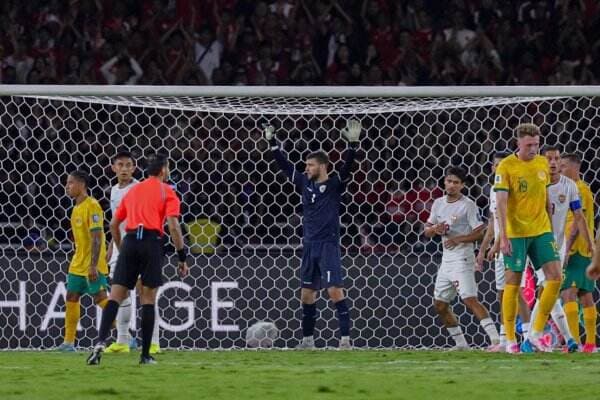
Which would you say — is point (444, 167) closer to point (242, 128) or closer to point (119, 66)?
point (242, 128)

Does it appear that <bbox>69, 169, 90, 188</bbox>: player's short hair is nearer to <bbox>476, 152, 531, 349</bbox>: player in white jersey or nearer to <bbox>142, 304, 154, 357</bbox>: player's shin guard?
<bbox>142, 304, 154, 357</bbox>: player's shin guard

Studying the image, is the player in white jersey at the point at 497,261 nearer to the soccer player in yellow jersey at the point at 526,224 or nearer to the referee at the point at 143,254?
the soccer player in yellow jersey at the point at 526,224

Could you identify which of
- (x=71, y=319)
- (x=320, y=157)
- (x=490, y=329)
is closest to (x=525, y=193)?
(x=490, y=329)

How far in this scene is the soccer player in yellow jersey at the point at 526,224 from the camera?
36.7ft

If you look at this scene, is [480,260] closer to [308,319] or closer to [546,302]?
[546,302]

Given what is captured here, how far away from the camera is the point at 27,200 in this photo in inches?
556

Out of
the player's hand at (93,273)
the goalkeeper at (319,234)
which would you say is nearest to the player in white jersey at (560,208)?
the goalkeeper at (319,234)

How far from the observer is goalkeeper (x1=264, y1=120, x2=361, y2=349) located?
1297cm

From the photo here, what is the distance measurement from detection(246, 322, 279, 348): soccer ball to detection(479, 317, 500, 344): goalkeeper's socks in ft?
6.54

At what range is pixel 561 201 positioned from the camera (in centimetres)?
1211

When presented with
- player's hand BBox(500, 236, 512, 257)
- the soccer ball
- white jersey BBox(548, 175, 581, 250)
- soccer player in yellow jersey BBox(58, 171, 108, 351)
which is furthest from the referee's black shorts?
white jersey BBox(548, 175, 581, 250)

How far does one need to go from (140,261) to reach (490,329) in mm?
3693

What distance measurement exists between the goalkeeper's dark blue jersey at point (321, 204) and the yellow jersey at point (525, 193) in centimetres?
213

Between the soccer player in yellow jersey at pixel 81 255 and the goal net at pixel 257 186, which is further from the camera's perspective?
the goal net at pixel 257 186
